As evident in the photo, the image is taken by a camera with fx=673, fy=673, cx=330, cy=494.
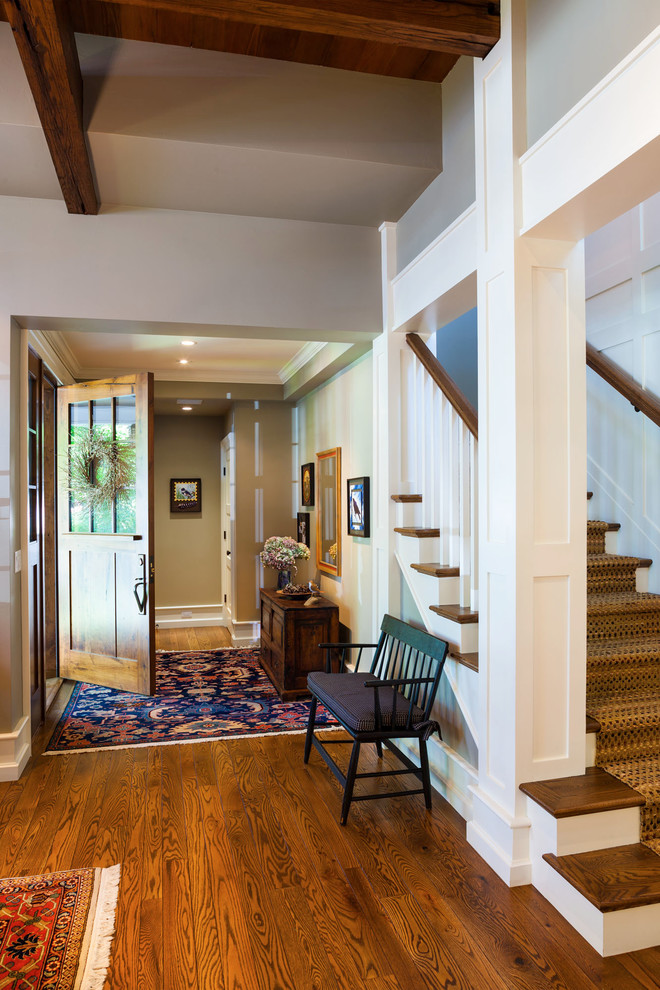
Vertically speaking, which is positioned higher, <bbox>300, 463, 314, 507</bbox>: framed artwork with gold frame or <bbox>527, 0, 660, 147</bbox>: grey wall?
<bbox>527, 0, 660, 147</bbox>: grey wall

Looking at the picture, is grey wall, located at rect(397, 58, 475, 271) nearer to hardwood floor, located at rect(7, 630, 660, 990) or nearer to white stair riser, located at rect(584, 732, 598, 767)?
white stair riser, located at rect(584, 732, 598, 767)

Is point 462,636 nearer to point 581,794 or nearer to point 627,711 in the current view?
point 627,711

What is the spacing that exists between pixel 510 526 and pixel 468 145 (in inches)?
68.5

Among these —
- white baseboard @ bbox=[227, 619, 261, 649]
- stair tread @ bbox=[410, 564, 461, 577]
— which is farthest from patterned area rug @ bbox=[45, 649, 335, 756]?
stair tread @ bbox=[410, 564, 461, 577]

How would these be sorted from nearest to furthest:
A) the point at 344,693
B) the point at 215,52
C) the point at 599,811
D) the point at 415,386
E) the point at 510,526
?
the point at 599,811 < the point at 510,526 < the point at 215,52 < the point at 344,693 < the point at 415,386

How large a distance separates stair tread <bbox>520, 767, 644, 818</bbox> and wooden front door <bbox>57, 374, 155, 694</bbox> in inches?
113

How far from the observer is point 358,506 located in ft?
14.9

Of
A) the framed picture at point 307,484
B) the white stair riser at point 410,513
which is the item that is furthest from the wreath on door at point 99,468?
the white stair riser at point 410,513

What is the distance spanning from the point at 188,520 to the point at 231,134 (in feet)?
18.2

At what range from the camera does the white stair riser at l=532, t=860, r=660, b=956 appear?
202cm

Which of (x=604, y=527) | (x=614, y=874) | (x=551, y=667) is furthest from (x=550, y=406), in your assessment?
(x=614, y=874)

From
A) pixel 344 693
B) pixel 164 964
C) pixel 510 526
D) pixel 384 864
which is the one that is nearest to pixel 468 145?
pixel 510 526

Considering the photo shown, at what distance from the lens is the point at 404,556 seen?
363 cm

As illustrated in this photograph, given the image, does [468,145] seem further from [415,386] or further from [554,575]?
[554,575]
